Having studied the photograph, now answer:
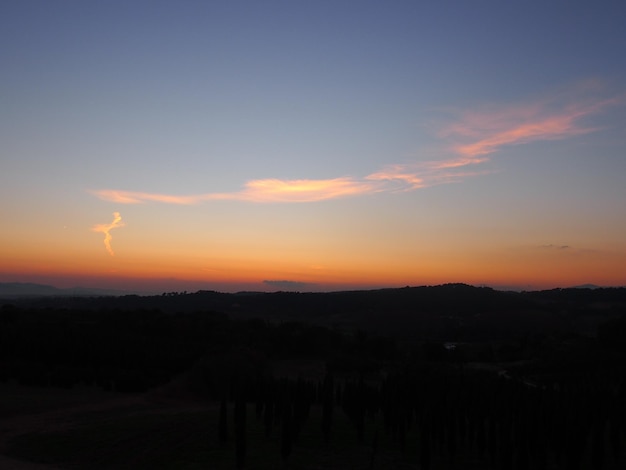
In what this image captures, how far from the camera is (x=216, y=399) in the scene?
4725cm

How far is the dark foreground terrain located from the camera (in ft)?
79.6

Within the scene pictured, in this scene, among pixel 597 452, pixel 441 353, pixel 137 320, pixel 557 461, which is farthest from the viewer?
pixel 137 320

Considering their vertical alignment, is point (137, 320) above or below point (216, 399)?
above

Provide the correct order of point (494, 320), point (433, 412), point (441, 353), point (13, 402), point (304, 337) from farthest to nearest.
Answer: point (494, 320) → point (304, 337) → point (441, 353) → point (13, 402) → point (433, 412)

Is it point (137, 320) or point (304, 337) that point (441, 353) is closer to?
point (304, 337)

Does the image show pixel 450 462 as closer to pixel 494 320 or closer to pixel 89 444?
pixel 89 444

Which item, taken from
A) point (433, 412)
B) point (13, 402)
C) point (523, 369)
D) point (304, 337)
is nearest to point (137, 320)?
point (304, 337)

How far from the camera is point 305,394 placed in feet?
101

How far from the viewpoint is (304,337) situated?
71188 millimetres

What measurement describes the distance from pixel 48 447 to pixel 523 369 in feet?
133

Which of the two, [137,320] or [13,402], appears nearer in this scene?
[13,402]

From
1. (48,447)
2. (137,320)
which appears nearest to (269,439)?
(48,447)

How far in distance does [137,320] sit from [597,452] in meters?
63.9

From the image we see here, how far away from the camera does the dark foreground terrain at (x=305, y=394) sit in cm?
2427
